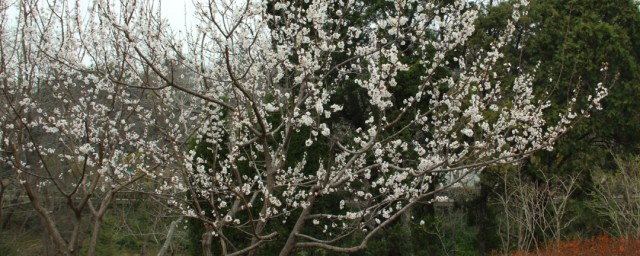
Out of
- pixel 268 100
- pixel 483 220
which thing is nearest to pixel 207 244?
pixel 268 100

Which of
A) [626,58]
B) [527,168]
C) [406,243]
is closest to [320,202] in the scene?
[406,243]

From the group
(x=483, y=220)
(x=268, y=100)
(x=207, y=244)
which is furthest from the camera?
(x=483, y=220)

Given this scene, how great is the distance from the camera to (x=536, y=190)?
356 inches

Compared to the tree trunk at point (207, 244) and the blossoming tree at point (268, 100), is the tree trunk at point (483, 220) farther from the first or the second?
the tree trunk at point (207, 244)

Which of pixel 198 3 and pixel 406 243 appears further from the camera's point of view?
pixel 406 243

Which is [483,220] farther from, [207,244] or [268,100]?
[207,244]

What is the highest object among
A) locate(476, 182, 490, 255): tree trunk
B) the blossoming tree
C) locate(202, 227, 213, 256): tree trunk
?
the blossoming tree

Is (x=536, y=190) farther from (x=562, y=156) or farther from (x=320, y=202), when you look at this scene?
(x=320, y=202)

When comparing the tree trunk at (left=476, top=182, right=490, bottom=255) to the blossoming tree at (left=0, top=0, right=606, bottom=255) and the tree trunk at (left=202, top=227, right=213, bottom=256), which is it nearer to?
the blossoming tree at (left=0, top=0, right=606, bottom=255)

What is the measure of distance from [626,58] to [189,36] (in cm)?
881

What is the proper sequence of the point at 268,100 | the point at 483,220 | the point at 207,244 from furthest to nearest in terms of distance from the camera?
the point at 483,220, the point at 268,100, the point at 207,244

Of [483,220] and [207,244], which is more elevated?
[207,244]

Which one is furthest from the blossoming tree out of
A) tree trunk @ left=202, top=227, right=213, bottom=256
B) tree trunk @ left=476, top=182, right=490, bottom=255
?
tree trunk @ left=476, top=182, right=490, bottom=255

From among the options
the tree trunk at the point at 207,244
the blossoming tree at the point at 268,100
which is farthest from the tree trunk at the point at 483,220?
the tree trunk at the point at 207,244
